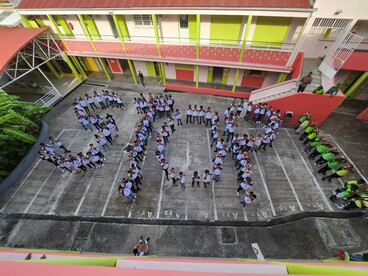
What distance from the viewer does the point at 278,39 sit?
39.4ft

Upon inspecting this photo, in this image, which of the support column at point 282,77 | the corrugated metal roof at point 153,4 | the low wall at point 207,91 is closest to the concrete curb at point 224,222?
the support column at point 282,77

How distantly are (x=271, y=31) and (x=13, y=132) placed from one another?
16974 mm

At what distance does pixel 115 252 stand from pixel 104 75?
16.2 m

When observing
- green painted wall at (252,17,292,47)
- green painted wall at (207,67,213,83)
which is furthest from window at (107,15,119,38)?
green painted wall at (252,17,292,47)

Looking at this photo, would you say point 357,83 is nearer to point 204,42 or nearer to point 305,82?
point 305,82

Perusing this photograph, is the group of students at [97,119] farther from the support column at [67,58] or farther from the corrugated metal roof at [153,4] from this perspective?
the corrugated metal roof at [153,4]

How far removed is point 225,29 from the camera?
1238 cm

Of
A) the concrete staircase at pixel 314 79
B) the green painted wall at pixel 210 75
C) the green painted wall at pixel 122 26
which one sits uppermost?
the green painted wall at pixel 122 26

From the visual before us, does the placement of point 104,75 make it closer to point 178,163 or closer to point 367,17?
point 178,163

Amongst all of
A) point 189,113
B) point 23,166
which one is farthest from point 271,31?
point 23,166

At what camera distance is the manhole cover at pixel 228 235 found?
7.71 m

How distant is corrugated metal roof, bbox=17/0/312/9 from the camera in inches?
396

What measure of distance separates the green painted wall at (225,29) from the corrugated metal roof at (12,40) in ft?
42.9

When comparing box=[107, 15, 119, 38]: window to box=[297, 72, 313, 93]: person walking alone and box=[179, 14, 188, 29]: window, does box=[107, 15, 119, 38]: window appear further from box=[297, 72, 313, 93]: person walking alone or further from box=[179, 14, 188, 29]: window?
box=[297, 72, 313, 93]: person walking alone
